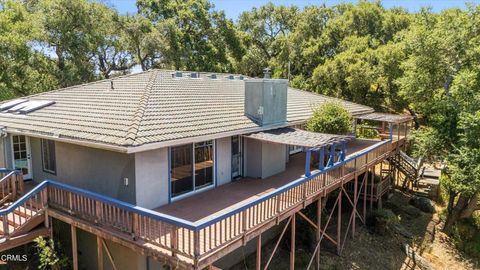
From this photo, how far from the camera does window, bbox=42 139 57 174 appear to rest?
1179 centimetres

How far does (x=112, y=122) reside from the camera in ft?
33.5

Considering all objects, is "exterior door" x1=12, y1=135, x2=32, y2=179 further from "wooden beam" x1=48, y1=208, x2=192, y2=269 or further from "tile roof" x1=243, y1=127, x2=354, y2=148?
"tile roof" x1=243, y1=127, x2=354, y2=148

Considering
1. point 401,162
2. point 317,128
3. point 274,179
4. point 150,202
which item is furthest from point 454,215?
point 150,202

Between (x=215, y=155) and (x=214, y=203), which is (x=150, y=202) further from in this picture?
(x=215, y=155)

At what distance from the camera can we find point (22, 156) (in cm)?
1265

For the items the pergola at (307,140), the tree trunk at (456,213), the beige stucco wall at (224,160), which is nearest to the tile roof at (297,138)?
the pergola at (307,140)

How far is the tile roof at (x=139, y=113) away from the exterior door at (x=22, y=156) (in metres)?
0.77

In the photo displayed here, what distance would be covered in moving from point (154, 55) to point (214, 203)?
1016 inches

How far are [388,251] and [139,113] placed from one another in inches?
470

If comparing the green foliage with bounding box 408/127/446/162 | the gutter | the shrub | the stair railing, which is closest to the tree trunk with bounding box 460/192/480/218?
the green foliage with bounding box 408/127/446/162

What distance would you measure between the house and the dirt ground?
9.85ft

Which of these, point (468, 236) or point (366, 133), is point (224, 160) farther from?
point (366, 133)

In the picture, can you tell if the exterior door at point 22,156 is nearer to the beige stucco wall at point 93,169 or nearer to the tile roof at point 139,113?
the beige stucco wall at point 93,169

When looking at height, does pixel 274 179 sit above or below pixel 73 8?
below
